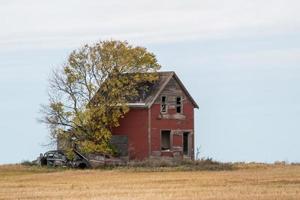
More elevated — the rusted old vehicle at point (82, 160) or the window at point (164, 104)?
the window at point (164, 104)

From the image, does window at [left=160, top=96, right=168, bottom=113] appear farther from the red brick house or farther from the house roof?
the house roof

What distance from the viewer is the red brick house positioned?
6888cm

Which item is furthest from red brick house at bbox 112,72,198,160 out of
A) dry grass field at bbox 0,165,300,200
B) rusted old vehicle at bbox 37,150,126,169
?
dry grass field at bbox 0,165,300,200

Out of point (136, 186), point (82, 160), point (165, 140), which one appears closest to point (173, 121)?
point (165, 140)

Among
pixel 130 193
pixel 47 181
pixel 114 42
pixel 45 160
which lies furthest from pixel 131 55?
pixel 130 193

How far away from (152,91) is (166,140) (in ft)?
13.9

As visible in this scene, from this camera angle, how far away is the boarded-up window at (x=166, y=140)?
2783 inches

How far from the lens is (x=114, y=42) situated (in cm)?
6856

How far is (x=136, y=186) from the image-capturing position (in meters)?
45.0

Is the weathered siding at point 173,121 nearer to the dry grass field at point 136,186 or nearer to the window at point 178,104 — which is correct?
the window at point 178,104

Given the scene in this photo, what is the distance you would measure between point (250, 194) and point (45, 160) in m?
33.0

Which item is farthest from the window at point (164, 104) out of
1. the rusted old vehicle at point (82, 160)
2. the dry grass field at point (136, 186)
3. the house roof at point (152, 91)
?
the dry grass field at point (136, 186)

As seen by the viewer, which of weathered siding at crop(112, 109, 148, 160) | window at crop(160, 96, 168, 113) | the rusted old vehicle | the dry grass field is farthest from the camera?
window at crop(160, 96, 168, 113)

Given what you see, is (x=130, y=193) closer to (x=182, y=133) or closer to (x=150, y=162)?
(x=150, y=162)
